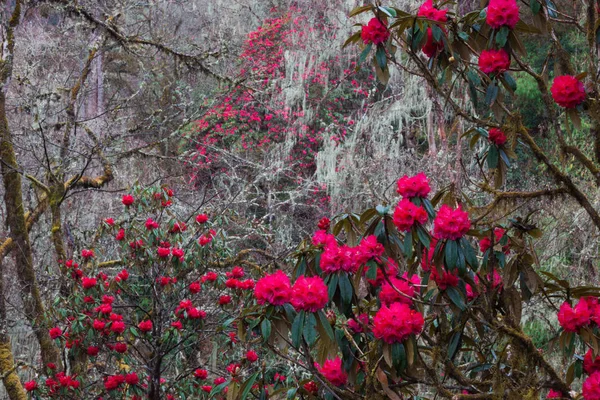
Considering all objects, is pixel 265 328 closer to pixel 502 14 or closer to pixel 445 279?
pixel 445 279

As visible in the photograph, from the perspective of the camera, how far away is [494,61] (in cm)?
151

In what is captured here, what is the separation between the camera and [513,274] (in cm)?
150

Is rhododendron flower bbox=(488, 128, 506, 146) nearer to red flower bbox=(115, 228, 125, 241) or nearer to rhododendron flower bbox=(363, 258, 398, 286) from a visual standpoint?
rhododendron flower bbox=(363, 258, 398, 286)

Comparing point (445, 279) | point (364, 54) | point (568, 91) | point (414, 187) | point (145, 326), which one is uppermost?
point (364, 54)

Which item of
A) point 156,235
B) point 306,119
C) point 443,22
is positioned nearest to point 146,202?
point 156,235

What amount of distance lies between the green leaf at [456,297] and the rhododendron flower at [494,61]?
0.56m

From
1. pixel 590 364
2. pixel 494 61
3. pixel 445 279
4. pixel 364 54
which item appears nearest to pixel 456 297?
pixel 445 279

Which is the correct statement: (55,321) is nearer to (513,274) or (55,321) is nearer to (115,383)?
(115,383)

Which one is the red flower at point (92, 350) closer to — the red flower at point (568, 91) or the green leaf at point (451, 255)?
the green leaf at point (451, 255)

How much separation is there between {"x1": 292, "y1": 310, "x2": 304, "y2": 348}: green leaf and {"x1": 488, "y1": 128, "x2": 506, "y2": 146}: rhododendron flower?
73 centimetres

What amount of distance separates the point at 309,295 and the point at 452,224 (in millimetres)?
369

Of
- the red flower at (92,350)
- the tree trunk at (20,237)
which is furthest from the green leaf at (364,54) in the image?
the tree trunk at (20,237)

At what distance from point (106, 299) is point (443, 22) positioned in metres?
1.58

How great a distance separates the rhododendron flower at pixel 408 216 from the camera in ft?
4.53
